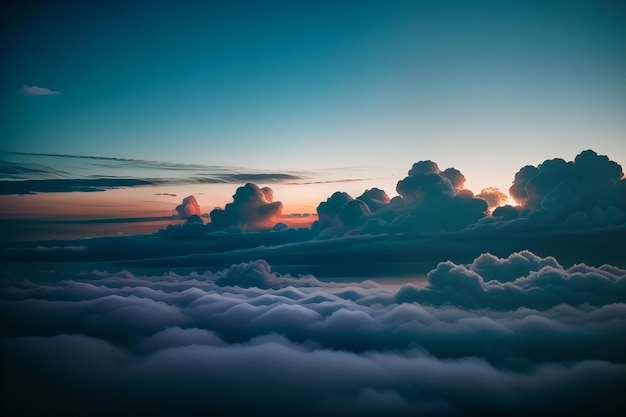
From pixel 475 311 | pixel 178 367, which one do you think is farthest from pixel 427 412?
pixel 178 367

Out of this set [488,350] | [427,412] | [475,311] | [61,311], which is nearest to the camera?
[427,412]

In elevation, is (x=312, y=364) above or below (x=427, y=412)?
below

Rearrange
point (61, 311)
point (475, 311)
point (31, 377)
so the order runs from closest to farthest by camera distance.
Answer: point (31, 377)
point (475, 311)
point (61, 311)

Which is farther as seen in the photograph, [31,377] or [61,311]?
[61,311]

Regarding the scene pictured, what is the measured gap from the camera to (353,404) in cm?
3081

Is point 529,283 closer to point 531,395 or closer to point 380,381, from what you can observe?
point 531,395

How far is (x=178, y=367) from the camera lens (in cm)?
4781

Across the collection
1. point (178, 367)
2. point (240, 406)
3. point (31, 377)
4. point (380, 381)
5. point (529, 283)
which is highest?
point (529, 283)

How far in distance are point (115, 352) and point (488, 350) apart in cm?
5437

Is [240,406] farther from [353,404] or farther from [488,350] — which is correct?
[488,350]

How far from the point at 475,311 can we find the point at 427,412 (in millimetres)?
21910

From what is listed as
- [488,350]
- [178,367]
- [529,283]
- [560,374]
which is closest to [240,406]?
[178,367]

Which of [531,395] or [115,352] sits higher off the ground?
[531,395]

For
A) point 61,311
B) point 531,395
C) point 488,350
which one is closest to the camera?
point 531,395
